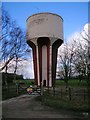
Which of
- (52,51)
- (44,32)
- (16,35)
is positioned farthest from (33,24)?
(16,35)

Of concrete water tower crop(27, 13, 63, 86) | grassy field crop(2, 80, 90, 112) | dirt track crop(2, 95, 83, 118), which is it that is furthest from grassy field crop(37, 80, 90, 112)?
concrete water tower crop(27, 13, 63, 86)

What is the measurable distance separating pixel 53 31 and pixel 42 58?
289 inches

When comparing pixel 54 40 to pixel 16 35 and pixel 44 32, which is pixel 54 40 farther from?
pixel 16 35

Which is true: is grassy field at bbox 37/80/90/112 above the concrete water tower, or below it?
below

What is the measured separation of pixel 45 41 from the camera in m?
53.6

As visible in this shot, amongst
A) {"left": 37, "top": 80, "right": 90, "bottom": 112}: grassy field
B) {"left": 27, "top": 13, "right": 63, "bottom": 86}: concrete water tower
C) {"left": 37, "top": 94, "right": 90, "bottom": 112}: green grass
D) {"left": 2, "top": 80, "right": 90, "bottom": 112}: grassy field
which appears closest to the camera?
{"left": 37, "top": 94, "right": 90, "bottom": 112}: green grass

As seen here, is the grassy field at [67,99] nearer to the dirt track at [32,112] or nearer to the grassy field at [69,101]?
the grassy field at [69,101]

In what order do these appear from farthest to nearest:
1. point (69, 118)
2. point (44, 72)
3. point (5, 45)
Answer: point (44, 72)
point (5, 45)
point (69, 118)

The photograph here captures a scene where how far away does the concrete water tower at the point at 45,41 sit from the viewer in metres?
50.2

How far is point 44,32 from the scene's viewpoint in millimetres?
50125

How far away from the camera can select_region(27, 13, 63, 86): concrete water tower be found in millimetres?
50225

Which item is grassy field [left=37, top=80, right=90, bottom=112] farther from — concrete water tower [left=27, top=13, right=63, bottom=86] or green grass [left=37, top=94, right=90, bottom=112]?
concrete water tower [left=27, top=13, right=63, bottom=86]

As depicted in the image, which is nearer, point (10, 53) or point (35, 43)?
point (10, 53)

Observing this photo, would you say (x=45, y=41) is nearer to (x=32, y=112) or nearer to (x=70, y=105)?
(x=70, y=105)
